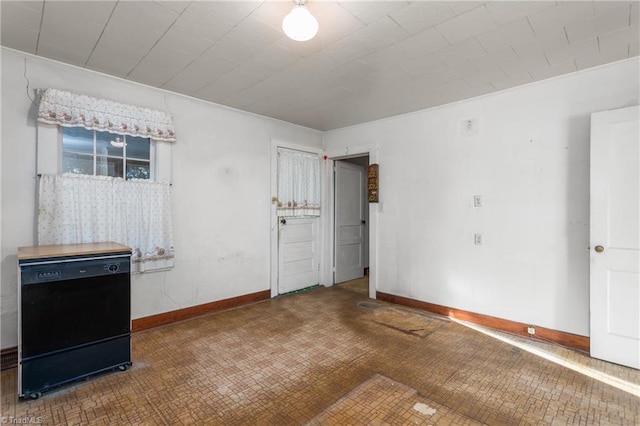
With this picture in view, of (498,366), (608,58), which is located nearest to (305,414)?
(498,366)

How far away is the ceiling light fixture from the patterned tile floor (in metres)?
2.40

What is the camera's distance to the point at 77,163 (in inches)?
111

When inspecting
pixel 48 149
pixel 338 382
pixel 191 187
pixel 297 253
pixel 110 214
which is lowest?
pixel 338 382

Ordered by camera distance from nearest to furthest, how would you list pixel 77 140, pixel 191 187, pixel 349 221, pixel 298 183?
pixel 77 140 → pixel 191 187 → pixel 298 183 → pixel 349 221

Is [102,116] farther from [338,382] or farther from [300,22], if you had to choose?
[338,382]

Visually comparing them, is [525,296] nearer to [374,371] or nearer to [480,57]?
[374,371]

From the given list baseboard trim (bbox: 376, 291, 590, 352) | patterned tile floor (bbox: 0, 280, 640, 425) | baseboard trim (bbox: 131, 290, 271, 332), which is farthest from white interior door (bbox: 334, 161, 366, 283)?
patterned tile floor (bbox: 0, 280, 640, 425)

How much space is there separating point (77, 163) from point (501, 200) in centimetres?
431

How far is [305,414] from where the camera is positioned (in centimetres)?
192

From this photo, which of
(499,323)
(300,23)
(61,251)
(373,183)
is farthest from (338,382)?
(373,183)

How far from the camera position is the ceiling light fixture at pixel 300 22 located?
1763 mm

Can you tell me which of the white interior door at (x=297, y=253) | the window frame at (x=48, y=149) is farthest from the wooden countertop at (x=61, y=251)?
the white interior door at (x=297, y=253)

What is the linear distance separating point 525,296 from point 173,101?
439 centimetres

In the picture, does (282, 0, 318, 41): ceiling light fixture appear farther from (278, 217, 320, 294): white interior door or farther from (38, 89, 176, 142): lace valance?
(278, 217, 320, 294): white interior door
